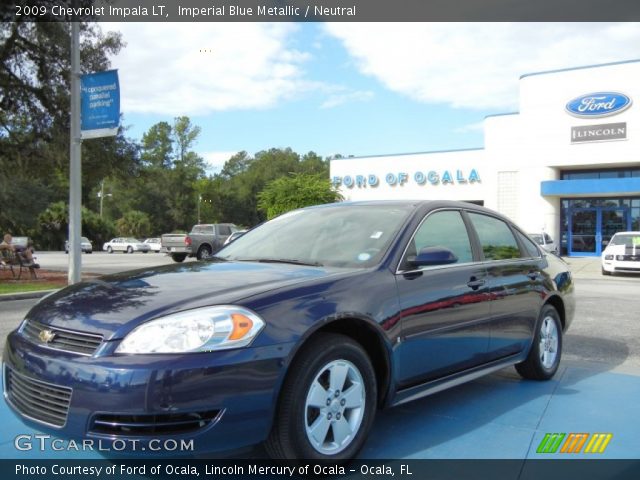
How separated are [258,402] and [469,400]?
8.02 feet

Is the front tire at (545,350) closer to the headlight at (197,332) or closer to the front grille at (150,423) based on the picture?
the headlight at (197,332)

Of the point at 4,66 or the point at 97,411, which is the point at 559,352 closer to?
the point at 97,411

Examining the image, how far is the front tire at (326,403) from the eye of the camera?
9.79ft

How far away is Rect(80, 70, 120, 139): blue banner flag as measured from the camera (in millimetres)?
12547

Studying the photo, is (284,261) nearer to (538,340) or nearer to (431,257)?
(431,257)

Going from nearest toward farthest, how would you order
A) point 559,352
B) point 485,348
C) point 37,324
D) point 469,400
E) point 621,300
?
point 37,324
point 485,348
point 469,400
point 559,352
point 621,300

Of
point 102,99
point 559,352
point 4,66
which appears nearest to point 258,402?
point 559,352

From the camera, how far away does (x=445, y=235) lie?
175 inches

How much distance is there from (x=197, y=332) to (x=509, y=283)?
9.28 feet

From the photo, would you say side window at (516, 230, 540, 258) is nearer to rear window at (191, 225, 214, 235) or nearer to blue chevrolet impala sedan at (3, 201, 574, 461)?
blue chevrolet impala sedan at (3, 201, 574, 461)

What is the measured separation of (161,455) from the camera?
274 cm

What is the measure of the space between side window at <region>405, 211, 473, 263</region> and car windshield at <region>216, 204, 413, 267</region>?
166 mm

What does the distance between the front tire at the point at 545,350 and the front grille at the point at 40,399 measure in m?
3.75

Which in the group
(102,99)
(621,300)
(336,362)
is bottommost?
(621,300)
